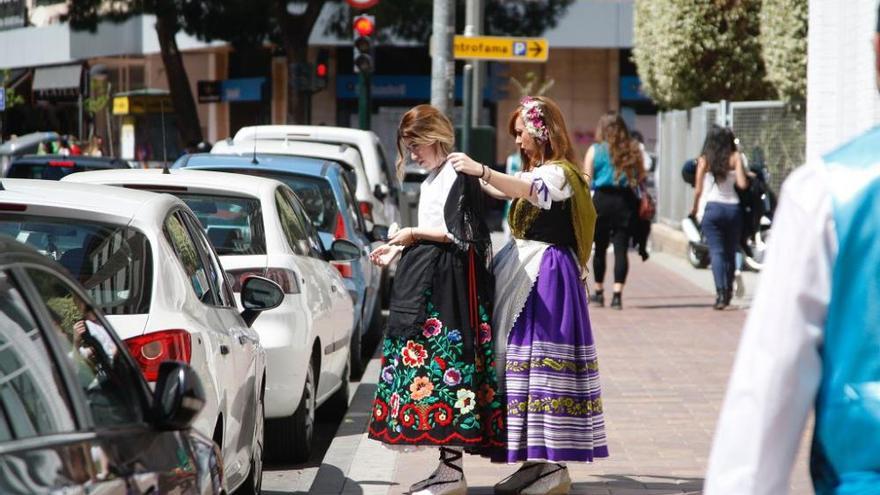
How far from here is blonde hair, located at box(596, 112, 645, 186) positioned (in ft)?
52.2

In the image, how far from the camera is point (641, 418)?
983 cm

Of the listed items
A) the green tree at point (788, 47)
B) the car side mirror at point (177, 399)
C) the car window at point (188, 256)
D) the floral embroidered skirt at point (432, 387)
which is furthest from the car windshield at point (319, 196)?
the green tree at point (788, 47)

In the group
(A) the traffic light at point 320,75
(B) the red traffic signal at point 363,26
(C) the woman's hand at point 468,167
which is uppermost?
(B) the red traffic signal at point 363,26

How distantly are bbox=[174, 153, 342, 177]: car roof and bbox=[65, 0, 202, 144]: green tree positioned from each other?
65.6 ft

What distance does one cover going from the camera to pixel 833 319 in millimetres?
2539

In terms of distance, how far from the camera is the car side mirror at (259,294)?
7.13 meters

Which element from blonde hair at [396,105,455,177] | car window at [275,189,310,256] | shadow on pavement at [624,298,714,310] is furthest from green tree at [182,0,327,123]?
blonde hair at [396,105,455,177]

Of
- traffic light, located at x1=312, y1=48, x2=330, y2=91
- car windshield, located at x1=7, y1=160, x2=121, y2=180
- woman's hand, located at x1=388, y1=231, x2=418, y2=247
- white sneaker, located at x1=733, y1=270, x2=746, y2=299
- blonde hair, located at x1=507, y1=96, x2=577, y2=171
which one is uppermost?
traffic light, located at x1=312, y1=48, x2=330, y2=91

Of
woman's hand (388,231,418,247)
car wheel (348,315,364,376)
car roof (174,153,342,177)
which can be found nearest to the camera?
woman's hand (388,231,418,247)

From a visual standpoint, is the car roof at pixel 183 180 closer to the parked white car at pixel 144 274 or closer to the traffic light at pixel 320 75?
the parked white car at pixel 144 274

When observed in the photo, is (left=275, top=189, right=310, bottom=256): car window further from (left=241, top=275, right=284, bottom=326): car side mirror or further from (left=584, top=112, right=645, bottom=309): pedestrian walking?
(left=584, top=112, right=645, bottom=309): pedestrian walking

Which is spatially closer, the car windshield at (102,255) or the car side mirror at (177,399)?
the car side mirror at (177,399)

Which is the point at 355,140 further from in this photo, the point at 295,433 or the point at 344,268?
the point at 295,433

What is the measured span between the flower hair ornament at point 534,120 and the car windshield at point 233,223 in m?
1.87
